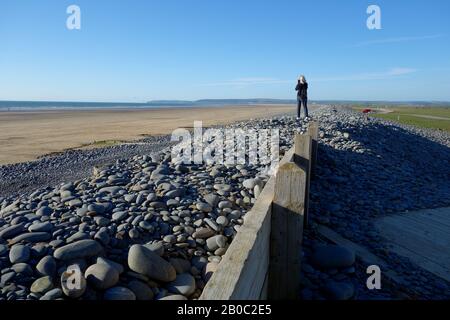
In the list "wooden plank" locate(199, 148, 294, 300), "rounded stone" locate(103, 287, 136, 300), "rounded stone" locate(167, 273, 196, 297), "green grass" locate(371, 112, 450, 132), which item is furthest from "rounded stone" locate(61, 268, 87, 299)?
"green grass" locate(371, 112, 450, 132)

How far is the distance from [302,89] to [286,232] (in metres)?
13.2

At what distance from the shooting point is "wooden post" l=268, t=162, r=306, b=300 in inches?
119

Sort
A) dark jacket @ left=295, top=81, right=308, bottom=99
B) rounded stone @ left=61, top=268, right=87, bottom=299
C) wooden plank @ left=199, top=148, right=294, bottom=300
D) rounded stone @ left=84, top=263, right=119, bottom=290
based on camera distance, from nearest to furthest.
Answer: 1. wooden plank @ left=199, top=148, right=294, bottom=300
2. rounded stone @ left=61, top=268, right=87, bottom=299
3. rounded stone @ left=84, top=263, right=119, bottom=290
4. dark jacket @ left=295, top=81, right=308, bottom=99

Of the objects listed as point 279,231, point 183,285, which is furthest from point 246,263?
point 183,285

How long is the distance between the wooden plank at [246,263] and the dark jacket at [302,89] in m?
13.1

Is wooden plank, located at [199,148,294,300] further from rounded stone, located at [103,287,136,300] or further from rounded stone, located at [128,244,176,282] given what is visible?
rounded stone, located at [103,287,136,300]

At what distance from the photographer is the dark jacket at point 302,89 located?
15.4 meters

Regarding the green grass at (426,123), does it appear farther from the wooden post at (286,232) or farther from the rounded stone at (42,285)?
the rounded stone at (42,285)

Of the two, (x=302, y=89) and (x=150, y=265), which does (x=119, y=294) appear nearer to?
(x=150, y=265)

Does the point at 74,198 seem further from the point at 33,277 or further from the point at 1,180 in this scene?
the point at 1,180

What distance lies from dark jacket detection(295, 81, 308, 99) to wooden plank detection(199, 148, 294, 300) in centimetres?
1308

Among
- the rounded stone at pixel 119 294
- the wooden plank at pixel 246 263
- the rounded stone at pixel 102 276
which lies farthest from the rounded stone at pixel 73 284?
the wooden plank at pixel 246 263

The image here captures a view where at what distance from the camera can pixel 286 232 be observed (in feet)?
10.3
